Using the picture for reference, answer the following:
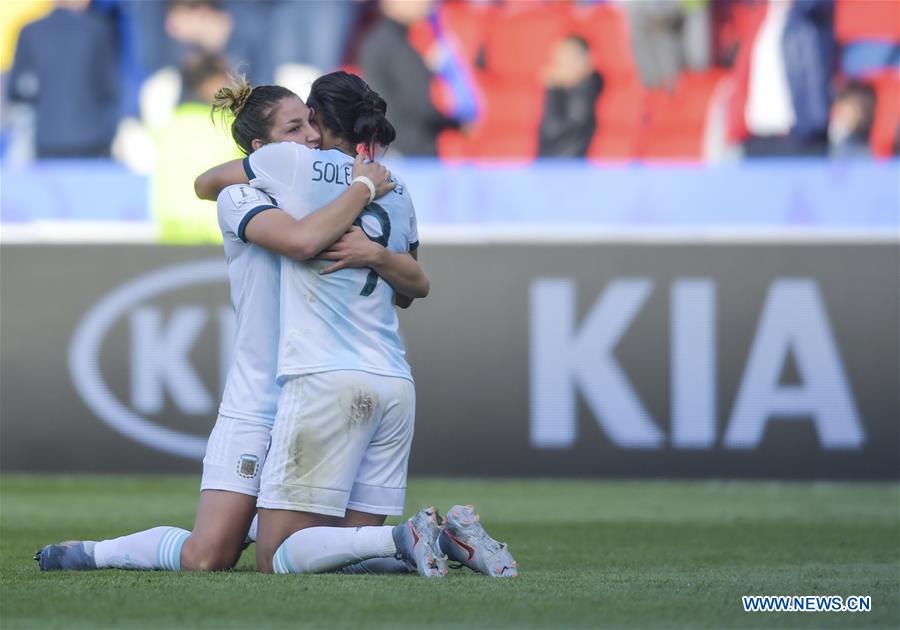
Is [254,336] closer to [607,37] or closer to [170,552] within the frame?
[170,552]

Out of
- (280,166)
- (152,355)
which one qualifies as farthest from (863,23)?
(280,166)

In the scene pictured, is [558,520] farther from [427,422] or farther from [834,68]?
[834,68]

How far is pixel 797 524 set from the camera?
7797 millimetres

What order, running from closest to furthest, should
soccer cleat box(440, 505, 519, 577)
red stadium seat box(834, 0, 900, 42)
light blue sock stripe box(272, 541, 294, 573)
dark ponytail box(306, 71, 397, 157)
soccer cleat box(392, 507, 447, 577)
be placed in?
soccer cleat box(392, 507, 447, 577), soccer cleat box(440, 505, 519, 577), light blue sock stripe box(272, 541, 294, 573), dark ponytail box(306, 71, 397, 157), red stadium seat box(834, 0, 900, 42)

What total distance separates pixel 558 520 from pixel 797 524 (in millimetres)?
1164

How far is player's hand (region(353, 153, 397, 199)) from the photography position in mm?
4820

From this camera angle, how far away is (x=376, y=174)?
4828 millimetres

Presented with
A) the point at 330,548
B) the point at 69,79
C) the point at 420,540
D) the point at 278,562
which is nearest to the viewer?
the point at 420,540

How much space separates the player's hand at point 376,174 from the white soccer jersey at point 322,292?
0.05 meters

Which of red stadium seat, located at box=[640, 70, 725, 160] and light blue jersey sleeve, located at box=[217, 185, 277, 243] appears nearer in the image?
light blue jersey sleeve, located at box=[217, 185, 277, 243]

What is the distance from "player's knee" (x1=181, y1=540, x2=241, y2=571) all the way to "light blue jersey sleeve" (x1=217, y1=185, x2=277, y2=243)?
0.95 meters

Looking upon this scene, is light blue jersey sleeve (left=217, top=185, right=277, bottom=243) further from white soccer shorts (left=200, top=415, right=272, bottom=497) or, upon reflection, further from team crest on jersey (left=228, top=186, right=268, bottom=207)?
white soccer shorts (left=200, top=415, right=272, bottom=497)

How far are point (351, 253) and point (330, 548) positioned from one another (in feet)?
2.87

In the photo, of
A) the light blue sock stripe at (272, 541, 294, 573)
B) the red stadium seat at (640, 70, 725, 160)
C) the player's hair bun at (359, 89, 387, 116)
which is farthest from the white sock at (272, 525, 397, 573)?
the red stadium seat at (640, 70, 725, 160)
